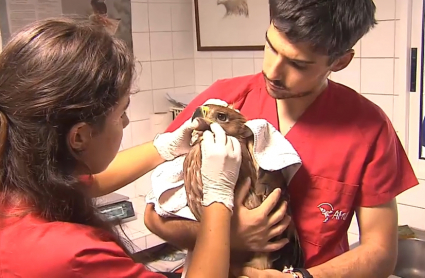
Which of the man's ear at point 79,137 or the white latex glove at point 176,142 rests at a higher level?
the man's ear at point 79,137

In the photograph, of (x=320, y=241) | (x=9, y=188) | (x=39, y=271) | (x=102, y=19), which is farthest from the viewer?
(x=102, y=19)

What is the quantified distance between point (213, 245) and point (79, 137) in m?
0.34

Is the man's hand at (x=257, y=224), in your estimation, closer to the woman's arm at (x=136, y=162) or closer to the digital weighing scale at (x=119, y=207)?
the woman's arm at (x=136, y=162)

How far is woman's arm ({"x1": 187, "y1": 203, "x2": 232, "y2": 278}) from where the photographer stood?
0.98m

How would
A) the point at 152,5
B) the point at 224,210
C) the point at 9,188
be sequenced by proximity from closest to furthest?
the point at 9,188, the point at 224,210, the point at 152,5

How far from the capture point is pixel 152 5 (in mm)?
2682

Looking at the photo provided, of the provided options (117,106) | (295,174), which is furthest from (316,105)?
(117,106)

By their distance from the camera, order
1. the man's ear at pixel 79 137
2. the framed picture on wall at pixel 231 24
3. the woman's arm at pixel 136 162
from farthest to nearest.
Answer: the framed picture on wall at pixel 231 24 → the woman's arm at pixel 136 162 → the man's ear at pixel 79 137

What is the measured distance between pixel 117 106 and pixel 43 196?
0.72 ft

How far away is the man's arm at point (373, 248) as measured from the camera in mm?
1161

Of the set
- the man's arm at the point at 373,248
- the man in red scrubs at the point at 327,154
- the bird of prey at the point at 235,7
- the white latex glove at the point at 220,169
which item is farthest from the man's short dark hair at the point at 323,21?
the bird of prey at the point at 235,7

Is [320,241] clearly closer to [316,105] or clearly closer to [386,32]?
[316,105]

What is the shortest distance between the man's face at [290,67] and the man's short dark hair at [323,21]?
20 millimetres

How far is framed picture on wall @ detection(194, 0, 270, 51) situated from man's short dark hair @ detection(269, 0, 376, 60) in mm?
1351
